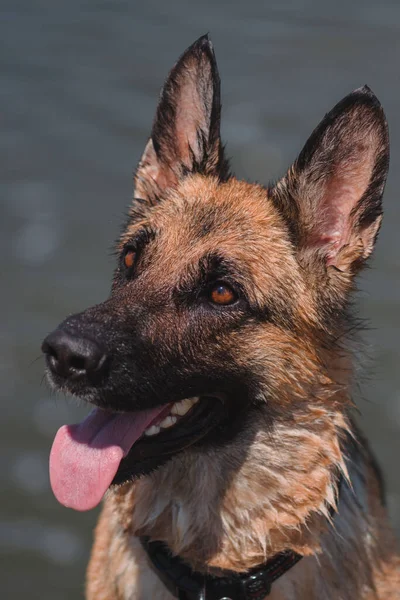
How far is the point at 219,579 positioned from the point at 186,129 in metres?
2.19

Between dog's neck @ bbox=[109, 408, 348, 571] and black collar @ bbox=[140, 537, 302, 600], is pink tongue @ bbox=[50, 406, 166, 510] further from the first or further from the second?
black collar @ bbox=[140, 537, 302, 600]

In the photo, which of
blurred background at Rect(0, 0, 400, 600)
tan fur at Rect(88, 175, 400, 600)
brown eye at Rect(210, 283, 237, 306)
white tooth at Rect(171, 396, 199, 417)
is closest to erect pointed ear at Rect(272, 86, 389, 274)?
tan fur at Rect(88, 175, 400, 600)

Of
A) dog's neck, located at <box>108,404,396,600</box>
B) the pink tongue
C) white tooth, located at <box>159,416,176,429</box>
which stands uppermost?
white tooth, located at <box>159,416,176,429</box>

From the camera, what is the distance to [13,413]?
276 inches

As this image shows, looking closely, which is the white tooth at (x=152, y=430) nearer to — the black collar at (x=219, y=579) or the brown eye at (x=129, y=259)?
the black collar at (x=219, y=579)

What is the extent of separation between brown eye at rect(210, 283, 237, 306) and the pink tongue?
53cm

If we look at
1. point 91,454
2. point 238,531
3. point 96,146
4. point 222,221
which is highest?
point 96,146

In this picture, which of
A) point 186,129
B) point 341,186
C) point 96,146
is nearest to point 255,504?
point 341,186

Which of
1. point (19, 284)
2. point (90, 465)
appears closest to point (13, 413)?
point (19, 284)

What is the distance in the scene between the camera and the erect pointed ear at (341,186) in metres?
3.89

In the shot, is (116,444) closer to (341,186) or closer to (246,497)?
(246,497)

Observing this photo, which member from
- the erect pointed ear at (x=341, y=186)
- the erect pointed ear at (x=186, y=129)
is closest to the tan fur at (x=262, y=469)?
the erect pointed ear at (x=341, y=186)

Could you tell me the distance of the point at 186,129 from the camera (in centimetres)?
461

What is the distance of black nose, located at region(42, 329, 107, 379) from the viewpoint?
11.8ft
